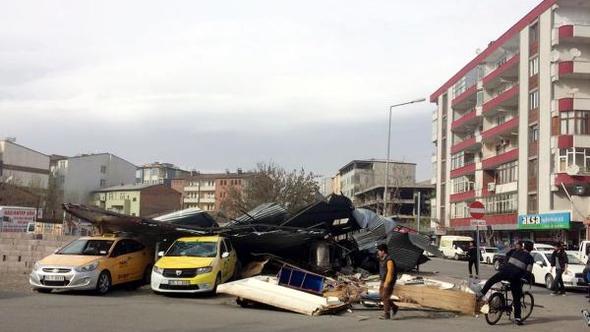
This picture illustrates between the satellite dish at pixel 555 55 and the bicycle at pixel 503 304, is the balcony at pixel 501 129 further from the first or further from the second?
the bicycle at pixel 503 304

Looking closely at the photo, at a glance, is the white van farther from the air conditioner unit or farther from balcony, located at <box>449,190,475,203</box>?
balcony, located at <box>449,190,475,203</box>

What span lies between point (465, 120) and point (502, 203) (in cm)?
1328

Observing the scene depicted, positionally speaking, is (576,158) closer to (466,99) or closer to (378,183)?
(466,99)

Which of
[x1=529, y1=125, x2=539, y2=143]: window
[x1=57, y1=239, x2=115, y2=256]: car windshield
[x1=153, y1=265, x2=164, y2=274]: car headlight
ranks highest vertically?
[x1=529, y1=125, x2=539, y2=143]: window

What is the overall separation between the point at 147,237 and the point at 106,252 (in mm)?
4408

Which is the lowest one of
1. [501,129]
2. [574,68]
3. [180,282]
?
[180,282]

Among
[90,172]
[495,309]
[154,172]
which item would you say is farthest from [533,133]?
[154,172]

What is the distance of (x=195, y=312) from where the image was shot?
1303 cm

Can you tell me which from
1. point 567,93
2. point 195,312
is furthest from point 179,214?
point 567,93

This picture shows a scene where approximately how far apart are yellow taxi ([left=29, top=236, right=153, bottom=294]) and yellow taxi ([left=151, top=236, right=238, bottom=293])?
110cm

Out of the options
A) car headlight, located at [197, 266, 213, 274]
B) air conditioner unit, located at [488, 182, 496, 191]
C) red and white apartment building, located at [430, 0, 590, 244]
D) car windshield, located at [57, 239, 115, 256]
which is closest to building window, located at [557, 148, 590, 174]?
red and white apartment building, located at [430, 0, 590, 244]

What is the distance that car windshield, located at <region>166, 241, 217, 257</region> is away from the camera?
17234 millimetres

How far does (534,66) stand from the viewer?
5244 cm

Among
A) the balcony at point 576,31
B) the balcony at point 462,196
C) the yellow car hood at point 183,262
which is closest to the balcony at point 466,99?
the balcony at point 462,196
